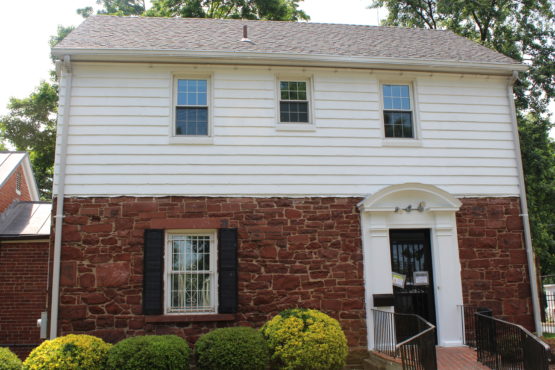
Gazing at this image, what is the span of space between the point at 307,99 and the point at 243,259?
140 inches

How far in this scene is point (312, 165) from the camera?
9.38 meters

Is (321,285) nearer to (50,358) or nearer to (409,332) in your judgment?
(409,332)

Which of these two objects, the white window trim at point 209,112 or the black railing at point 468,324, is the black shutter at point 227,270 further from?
the black railing at point 468,324

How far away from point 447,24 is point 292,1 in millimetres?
8336

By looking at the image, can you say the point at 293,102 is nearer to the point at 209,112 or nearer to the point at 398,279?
the point at 209,112

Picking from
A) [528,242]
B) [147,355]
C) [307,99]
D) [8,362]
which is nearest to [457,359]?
[528,242]

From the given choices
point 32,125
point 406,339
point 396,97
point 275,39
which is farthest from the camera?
point 32,125

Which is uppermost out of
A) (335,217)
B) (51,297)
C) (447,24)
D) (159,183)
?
(447,24)

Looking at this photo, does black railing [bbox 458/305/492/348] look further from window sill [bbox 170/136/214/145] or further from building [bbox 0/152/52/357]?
building [bbox 0/152/52/357]

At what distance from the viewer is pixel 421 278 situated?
9367mm

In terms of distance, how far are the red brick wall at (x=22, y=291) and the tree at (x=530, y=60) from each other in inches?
537

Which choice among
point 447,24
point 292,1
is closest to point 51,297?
point 447,24

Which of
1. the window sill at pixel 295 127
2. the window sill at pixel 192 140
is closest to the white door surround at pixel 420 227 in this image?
the window sill at pixel 295 127

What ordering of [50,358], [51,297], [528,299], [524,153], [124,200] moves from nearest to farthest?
[50,358] < [51,297] < [124,200] < [528,299] < [524,153]
